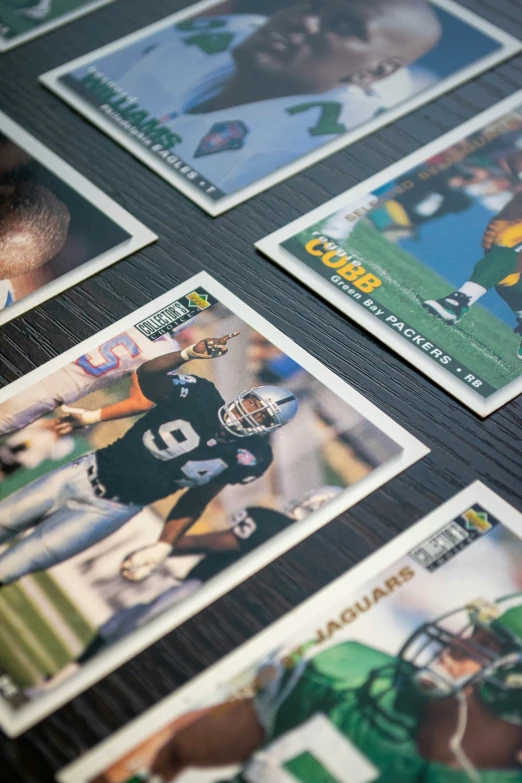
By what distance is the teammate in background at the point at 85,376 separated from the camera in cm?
79

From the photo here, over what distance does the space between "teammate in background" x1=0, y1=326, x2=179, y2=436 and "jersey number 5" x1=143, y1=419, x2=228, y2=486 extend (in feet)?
0.24

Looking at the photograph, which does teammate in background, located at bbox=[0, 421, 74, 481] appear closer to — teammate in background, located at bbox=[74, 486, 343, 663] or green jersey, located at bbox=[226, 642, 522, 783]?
teammate in background, located at bbox=[74, 486, 343, 663]

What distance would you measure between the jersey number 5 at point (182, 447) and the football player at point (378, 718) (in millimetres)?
169

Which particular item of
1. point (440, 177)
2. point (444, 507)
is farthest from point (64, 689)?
point (440, 177)

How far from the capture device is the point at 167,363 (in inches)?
32.4

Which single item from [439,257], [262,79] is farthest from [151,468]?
[262,79]

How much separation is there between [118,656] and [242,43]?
0.74 m

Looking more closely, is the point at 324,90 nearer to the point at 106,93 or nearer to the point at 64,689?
the point at 106,93

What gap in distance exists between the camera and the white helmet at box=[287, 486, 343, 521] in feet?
2.41

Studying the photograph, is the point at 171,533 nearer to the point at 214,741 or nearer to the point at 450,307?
the point at 214,741

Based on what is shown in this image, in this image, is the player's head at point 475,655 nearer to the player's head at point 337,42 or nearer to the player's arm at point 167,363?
the player's arm at point 167,363

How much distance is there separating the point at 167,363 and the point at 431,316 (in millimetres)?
254

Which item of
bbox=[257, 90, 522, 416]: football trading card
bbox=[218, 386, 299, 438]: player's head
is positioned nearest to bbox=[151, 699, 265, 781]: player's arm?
bbox=[218, 386, 299, 438]: player's head

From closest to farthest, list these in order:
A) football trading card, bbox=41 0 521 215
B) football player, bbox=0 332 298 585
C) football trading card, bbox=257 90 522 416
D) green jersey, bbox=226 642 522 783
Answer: green jersey, bbox=226 642 522 783
football player, bbox=0 332 298 585
football trading card, bbox=257 90 522 416
football trading card, bbox=41 0 521 215
